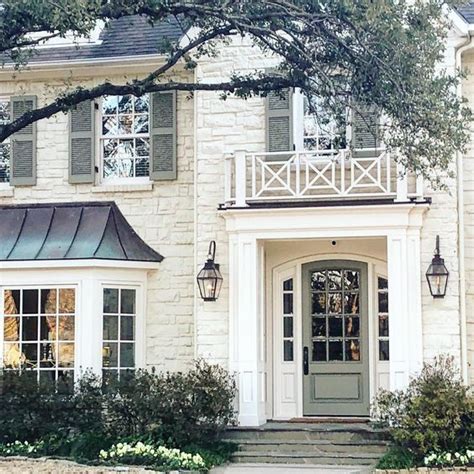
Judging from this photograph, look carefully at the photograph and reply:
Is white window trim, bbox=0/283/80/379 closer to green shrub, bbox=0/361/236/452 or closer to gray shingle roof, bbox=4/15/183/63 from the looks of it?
green shrub, bbox=0/361/236/452

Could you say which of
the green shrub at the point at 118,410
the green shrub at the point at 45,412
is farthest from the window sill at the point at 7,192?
the green shrub at the point at 45,412

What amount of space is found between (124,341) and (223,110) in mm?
3818

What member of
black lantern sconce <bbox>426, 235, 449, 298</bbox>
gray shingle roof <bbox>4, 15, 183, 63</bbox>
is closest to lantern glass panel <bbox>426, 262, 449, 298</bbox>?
black lantern sconce <bbox>426, 235, 449, 298</bbox>

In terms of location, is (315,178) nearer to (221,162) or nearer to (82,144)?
(221,162)

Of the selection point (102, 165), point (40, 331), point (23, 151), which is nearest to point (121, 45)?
point (102, 165)

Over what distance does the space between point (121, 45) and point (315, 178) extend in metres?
4.11

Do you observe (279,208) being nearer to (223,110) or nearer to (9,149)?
(223,110)

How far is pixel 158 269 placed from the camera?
15.9 meters

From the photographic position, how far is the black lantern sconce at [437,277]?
1420cm

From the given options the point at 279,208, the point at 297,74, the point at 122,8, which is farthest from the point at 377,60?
the point at 279,208

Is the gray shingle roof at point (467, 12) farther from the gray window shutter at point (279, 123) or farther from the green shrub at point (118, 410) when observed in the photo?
the green shrub at point (118, 410)

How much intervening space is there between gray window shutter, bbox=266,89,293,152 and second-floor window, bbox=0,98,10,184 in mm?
4399

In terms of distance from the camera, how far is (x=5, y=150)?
16719 mm

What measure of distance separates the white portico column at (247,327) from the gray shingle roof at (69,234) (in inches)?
64.3
